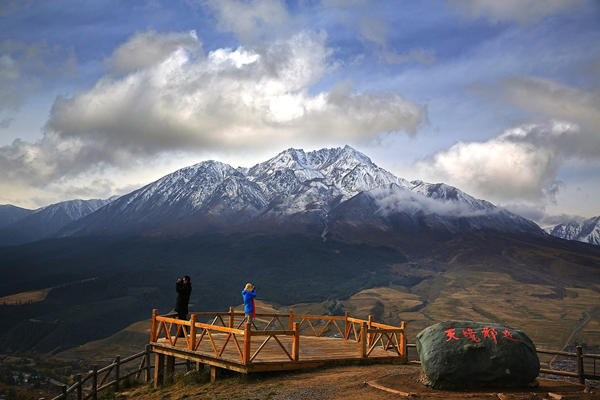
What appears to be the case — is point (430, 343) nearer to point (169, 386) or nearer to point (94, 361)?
point (169, 386)

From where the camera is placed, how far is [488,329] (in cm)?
1530

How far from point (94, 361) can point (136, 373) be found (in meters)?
122

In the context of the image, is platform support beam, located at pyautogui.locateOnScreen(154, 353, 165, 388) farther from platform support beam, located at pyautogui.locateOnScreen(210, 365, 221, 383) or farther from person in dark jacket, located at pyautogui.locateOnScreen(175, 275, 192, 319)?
platform support beam, located at pyautogui.locateOnScreen(210, 365, 221, 383)

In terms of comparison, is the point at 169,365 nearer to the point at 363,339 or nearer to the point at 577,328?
the point at 363,339

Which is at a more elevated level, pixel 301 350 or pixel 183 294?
pixel 183 294

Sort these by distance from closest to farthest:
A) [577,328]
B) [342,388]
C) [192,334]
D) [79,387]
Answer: [342,388]
[192,334]
[79,387]
[577,328]

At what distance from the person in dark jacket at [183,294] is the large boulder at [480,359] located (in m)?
11.4

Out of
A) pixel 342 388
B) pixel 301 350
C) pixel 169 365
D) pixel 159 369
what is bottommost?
pixel 159 369

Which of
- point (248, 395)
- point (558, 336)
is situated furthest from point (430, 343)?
point (558, 336)

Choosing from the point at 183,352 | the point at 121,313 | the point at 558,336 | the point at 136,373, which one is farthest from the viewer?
the point at 121,313

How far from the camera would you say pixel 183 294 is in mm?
22547

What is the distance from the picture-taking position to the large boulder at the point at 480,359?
14422 millimetres

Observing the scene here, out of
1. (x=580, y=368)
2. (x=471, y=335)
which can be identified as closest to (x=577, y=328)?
(x=580, y=368)

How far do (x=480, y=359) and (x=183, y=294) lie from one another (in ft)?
43.6
